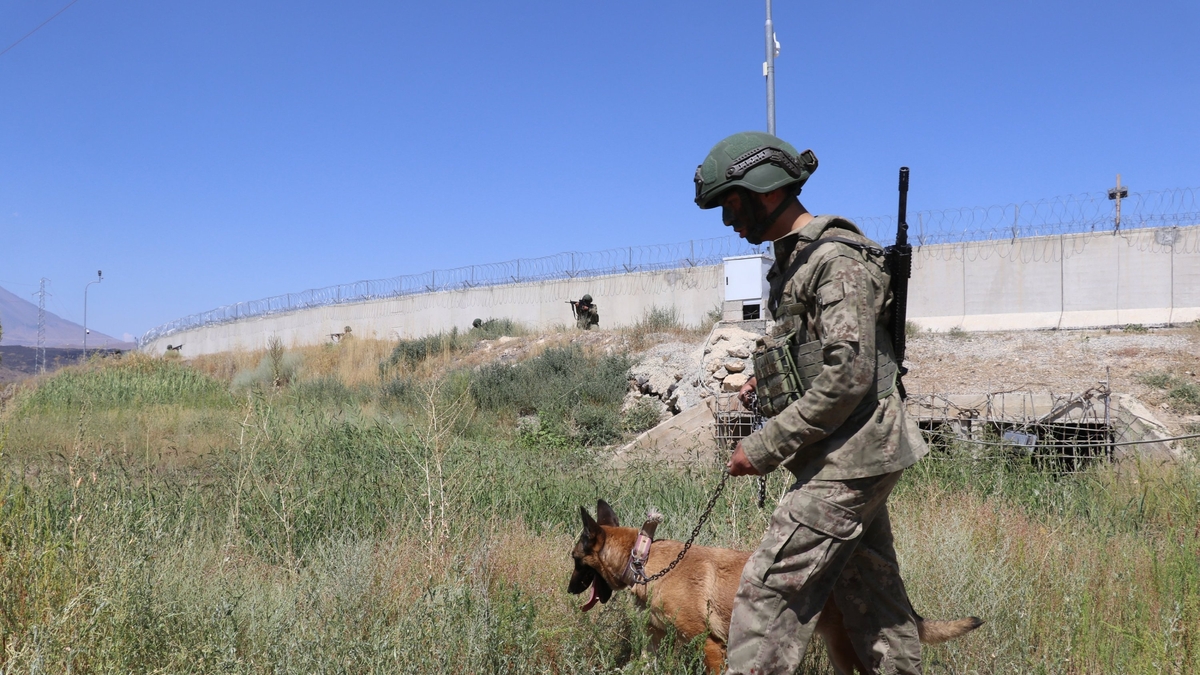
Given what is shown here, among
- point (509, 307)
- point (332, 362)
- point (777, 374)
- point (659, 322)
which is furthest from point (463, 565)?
point (509, 307)

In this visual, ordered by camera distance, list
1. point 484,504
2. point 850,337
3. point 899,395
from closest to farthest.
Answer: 1. point 850,337
2. point 899,395
3. point 484,504

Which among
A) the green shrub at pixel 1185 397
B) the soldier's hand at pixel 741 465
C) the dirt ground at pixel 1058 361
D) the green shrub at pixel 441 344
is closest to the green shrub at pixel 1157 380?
the dirt ground at pixel 1058 361

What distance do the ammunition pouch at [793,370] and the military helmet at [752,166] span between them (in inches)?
21.3

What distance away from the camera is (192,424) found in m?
11.5

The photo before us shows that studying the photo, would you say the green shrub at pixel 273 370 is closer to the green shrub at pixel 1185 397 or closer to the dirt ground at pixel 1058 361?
the dirt ground at pixel 1058 361

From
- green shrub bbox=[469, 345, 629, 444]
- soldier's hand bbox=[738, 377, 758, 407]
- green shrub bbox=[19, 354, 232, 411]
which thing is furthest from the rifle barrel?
green shrub bbox=[19, 354, 232, 411]

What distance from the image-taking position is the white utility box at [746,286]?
51.9 ft

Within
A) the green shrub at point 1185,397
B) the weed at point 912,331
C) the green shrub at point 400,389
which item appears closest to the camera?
the green shrub at point 1185,397

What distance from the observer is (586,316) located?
22641mm

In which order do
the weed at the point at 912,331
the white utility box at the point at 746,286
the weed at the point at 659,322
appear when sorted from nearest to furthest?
1. the white utility box at the point at 746,286
2. the weed at the point at 912,331
3. the weed at the point at 659,322

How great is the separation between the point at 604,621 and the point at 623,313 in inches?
870

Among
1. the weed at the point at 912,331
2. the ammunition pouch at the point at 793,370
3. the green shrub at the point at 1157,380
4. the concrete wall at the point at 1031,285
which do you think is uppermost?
the concrete wall at the point at 1031,285

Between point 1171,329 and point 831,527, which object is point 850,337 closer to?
point 831,527

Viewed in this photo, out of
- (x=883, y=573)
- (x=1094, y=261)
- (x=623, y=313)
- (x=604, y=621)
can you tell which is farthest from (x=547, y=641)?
(x=623, y=313)
